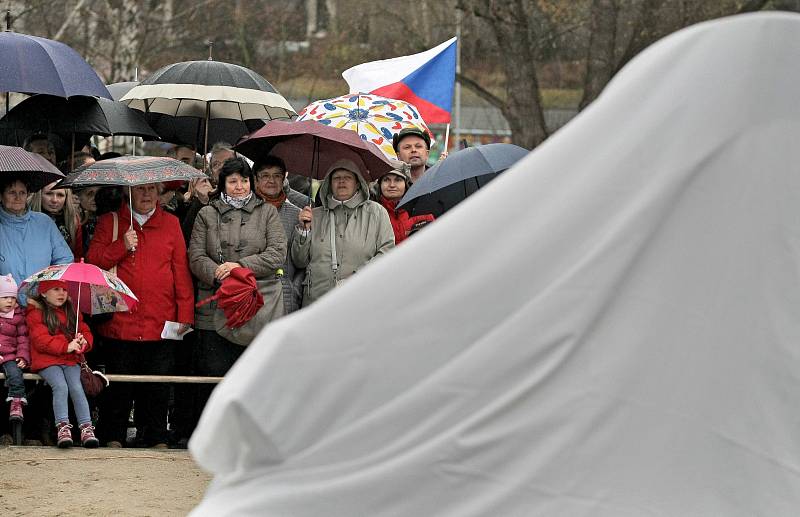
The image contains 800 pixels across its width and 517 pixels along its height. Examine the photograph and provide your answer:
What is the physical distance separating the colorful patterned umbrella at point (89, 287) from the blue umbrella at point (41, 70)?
1.44 m

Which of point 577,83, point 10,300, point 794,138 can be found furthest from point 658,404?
point 577,83

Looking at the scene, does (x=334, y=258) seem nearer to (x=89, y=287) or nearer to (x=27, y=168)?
(x=89, y=287)

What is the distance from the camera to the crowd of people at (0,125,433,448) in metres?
8.79

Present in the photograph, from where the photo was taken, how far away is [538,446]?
155 inches

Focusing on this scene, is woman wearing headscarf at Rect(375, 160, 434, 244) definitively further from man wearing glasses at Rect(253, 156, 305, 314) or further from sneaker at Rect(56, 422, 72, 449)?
sneaker at Rect(56, 422, 72, 449)

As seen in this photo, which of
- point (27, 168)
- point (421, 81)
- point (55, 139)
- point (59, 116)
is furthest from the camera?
point (421, 81)

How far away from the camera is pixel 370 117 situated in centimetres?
1089

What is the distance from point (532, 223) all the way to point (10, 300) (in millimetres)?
5427

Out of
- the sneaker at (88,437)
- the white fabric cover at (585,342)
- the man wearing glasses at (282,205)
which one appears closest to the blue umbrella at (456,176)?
the man wearing glasses at (282,205)

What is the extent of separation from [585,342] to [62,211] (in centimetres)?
624

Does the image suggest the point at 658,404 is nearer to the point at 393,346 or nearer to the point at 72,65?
the point at 393,346

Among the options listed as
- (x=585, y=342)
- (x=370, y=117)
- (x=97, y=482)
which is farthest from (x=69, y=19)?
(x=585, y=342)

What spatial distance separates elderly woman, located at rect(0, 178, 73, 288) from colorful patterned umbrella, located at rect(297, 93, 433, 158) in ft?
8.66

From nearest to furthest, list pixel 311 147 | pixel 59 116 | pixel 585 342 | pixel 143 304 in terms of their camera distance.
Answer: pixel 585 342
pixel 143 304
pixel 311 147
pixel 59 116
